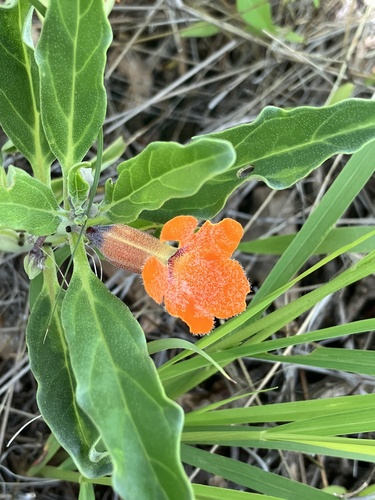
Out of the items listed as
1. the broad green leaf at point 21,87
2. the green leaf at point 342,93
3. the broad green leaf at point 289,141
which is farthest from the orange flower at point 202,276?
the green leaf at point 342,93

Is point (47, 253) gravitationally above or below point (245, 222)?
above

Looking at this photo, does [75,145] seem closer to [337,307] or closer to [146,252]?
[146,252]

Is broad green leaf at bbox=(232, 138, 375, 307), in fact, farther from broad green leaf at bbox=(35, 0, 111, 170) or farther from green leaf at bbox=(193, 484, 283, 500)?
broad green leaf at bbox=(35, 0, 111, 170)

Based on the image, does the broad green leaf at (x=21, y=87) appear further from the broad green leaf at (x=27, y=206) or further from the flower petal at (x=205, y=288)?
the flower petal at (x=205, y=288)

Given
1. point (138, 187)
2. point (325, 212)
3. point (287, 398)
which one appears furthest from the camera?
point (287, 398)

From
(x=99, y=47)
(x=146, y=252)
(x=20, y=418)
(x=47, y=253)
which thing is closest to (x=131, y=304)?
(x=20, y=418)

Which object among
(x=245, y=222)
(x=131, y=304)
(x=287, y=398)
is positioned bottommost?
(x=287, y=398)

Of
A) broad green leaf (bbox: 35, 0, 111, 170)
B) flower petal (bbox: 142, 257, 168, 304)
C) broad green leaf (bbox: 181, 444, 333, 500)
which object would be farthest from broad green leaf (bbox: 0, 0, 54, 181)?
broad green leaf (bbox: 181, 444, 333, 500)
